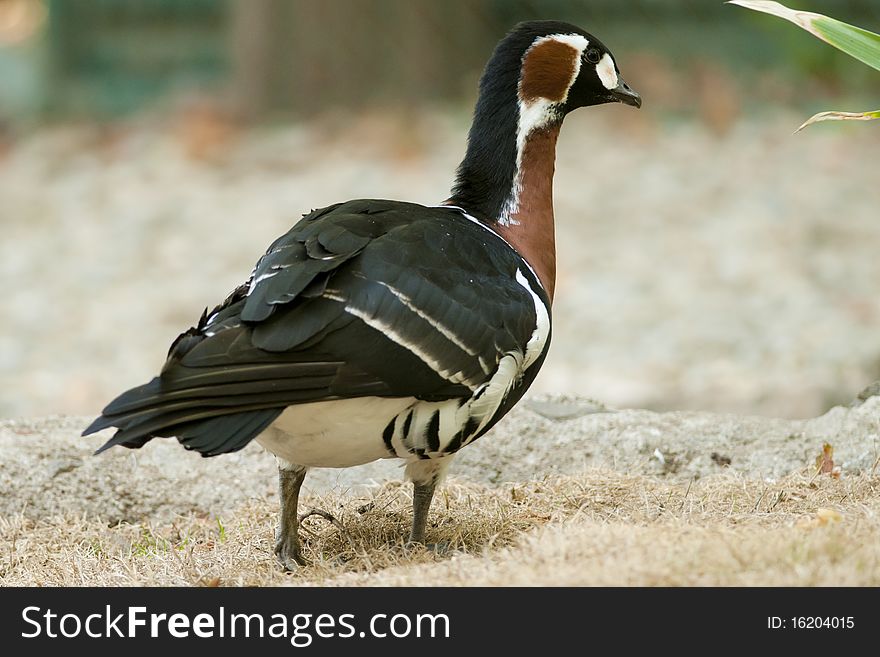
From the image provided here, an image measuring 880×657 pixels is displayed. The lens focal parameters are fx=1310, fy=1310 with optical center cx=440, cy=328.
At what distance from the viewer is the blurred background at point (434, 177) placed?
27.6 ft

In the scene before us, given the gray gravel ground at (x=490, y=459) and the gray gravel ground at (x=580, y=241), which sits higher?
the gray gravel ground at (x=580, y=241)

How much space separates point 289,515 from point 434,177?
656 centimetres

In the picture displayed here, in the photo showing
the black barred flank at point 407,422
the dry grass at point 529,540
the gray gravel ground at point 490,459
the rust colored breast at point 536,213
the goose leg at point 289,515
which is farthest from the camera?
the gray gravel ground at point 490,459

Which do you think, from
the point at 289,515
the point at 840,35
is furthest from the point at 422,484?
the point at 840,35

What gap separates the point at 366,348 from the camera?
152 inches

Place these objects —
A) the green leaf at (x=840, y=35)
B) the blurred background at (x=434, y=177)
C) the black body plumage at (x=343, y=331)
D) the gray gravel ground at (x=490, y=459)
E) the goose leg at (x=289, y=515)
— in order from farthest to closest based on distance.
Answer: the blurred background at (x=434, y=177) → the gray gravel ground at (x=490, y=459) → the green leaf at (x=840, y=35) → the goose leg at (x=289, y=515) → the black body plumage at (x=343, y=331)

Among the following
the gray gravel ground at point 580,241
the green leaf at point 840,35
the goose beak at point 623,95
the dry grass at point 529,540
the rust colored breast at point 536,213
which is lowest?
the dry grass at point 529,540

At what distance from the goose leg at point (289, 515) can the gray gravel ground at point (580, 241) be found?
11.9 ft

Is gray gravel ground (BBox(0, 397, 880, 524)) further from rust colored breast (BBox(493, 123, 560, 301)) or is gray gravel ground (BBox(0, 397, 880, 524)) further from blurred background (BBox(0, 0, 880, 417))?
blurred background (BBox(0, 0, 880, 417))

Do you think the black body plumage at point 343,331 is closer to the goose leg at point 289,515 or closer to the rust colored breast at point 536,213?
the rust colored breast at point 536,213

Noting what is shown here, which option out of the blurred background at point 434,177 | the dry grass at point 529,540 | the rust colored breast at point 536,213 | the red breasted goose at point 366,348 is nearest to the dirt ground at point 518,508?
the dry grass at point 529,540
